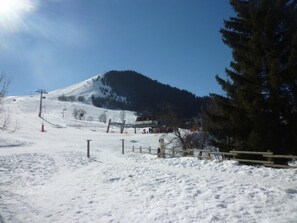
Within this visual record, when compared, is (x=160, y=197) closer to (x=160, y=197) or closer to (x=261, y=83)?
(x=160, y=197)

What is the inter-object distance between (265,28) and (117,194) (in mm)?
14986

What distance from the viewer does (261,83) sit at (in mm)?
22062

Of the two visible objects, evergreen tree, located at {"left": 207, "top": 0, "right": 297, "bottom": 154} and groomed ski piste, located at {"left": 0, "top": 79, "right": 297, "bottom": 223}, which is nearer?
groomed ski piste, located at {"left": 0, "top": 79, "right": 297, "bottom": 223}

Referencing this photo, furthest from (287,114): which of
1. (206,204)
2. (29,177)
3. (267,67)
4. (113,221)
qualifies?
(29,177)

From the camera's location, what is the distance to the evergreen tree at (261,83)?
20688 millimetres

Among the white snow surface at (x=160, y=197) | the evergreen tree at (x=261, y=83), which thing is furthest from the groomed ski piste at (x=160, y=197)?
the evergreen tree at (x=261, y=83)

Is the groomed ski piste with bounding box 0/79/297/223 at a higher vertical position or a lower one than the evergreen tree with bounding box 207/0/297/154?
lower

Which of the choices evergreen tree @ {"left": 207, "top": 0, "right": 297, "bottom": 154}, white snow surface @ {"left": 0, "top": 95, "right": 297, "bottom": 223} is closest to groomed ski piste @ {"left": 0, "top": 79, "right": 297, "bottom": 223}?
white snow surface @ {"left": 0, "top": 95, "right": 297, "bottom": 223}

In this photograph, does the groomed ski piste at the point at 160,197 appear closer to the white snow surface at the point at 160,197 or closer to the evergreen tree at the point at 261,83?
the white snow surface at the point at 160,197

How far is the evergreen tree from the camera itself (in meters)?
20.7

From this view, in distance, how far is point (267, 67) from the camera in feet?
71.6

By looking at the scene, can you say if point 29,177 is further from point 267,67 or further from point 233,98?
point 267,67

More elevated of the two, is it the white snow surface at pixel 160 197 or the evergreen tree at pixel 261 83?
the evergreen tree at pixel 261 83

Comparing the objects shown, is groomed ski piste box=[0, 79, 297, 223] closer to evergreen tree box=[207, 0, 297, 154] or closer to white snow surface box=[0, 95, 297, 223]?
white snow surface box=[0, 95, 297, 223]
